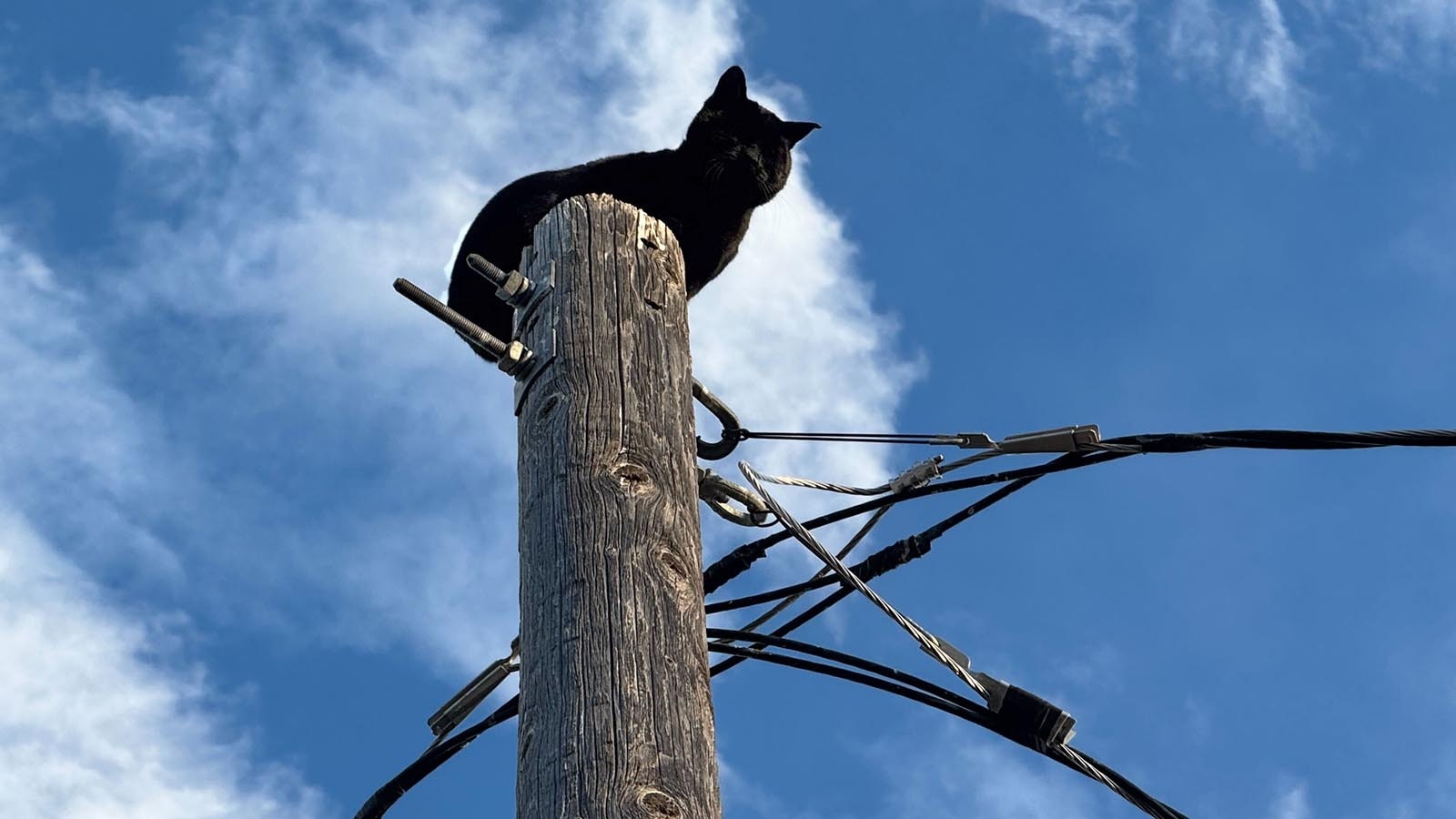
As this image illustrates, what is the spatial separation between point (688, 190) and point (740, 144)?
42 centimetres

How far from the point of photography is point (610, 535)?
2686 mm

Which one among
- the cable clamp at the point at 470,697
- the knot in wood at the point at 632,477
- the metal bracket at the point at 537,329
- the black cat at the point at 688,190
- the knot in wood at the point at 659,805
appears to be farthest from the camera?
the black cat at the point at 688,190

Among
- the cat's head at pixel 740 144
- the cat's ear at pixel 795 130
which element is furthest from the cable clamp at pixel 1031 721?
the cat's ear at pixel 795 130

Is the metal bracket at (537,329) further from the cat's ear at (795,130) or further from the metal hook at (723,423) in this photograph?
the cat's ear at (795,130)

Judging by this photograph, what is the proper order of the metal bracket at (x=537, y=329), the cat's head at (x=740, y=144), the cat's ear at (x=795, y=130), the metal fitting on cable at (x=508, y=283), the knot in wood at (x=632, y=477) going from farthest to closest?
1. the cat's ear at (x=795, y=130)
2. the cat's head at (x=740, y=144)
3. the metal fitting on cable at (x=508, y=283)
4. the metal bracket at (x=537, y=329)
5. the knot in wood at (x=632, y=477)

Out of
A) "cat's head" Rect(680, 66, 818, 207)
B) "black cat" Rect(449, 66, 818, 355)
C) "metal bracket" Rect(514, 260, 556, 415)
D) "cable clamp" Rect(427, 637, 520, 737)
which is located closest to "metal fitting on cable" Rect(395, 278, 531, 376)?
"metal bracket" Rect(514, 260, 556, 415)

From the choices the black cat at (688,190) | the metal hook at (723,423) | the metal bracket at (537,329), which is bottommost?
the metal bracket at (537,329)

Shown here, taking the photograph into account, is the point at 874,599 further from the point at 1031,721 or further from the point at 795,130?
the point at 795,130

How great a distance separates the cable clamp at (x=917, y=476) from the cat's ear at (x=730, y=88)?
3253mm

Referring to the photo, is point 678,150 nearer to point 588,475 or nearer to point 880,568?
point 880,568

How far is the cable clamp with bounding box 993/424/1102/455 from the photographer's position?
387 cm

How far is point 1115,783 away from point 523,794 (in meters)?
1.77

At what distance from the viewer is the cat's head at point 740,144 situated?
263 inches

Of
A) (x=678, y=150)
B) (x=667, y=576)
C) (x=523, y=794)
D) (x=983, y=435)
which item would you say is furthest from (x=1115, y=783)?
(x=678, y=150)
